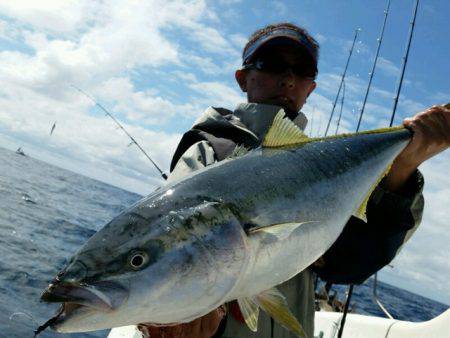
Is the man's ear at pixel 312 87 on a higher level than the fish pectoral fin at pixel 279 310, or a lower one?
higher

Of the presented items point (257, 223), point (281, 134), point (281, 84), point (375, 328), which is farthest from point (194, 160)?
point (375, 328)

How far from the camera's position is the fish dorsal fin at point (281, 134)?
7.74 feet

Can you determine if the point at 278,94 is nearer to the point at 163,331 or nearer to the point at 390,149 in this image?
the point at 390,149

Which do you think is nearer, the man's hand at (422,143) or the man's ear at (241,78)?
the man's hand at (422,143)

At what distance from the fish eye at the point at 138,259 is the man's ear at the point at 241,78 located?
2.34m

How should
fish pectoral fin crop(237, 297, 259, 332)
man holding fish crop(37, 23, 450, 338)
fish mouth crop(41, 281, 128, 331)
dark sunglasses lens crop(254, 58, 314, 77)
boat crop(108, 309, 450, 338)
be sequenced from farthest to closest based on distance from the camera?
boat crop(108, 309, 450, 338), dark sunglasses lens crop(254, 58, 314, 77), fish pectoral fin crop(237, 297, 259, 332), man holding fish crop(37, 23, 450, 338), fish mouth crop(41, 281, 128, 331)

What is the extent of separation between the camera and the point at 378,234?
2881 millimetres

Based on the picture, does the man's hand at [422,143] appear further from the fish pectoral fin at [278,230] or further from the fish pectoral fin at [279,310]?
the fish pectoral fin at [279,310]

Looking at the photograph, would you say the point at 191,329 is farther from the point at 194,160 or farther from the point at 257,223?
the point at 194,160

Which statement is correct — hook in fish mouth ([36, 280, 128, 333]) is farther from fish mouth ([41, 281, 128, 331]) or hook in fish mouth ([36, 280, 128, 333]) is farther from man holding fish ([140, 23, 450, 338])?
man holding fish ([140, 23, 450, 338])

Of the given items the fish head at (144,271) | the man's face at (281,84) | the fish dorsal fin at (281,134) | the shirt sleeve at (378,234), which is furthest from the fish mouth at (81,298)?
the man's face at (281,84)

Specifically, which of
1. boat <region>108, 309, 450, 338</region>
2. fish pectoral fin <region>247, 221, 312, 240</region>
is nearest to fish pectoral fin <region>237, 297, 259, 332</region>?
fish pectoral fin <region>247, 221, 312, 240</region>

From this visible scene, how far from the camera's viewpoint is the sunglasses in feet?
11.1

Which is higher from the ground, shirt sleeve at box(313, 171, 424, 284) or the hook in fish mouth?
shirt sleeve at box(313, 171, 424, 284)
